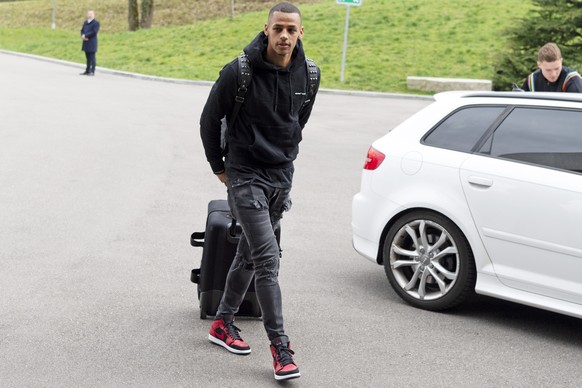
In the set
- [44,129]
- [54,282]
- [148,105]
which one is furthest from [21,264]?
[148,105]

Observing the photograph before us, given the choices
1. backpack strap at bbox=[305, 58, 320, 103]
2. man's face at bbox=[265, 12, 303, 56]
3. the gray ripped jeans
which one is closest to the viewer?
man's face at bbox=[265, 12, 303, 56]

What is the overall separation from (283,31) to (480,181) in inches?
74.7

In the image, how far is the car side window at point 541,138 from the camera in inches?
236

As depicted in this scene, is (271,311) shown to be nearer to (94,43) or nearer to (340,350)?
(340,350)

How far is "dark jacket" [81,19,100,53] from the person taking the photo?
26734mm

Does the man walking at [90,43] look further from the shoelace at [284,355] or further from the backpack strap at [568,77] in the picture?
the shoelace at [284,355]

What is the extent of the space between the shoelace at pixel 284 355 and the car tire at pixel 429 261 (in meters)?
1.66

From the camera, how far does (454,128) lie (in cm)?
658

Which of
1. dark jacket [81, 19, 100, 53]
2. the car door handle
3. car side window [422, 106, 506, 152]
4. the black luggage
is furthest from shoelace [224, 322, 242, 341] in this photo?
dark jacket [81, 19, 100, 53]

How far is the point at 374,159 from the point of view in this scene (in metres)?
6.82

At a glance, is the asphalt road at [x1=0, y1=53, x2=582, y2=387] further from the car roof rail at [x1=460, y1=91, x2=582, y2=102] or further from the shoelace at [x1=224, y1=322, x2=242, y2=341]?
the car roof rail at [x1=460, y1=91, x2=582, y2=102]

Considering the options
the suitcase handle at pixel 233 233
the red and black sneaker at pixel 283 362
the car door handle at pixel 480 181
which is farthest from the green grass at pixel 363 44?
the red and black sneaker at pixel 283 362

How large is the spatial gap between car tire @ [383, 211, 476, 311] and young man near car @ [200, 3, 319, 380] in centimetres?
154

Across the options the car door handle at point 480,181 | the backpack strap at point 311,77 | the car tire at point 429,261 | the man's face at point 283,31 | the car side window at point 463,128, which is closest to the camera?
the man's face at point 283,31
